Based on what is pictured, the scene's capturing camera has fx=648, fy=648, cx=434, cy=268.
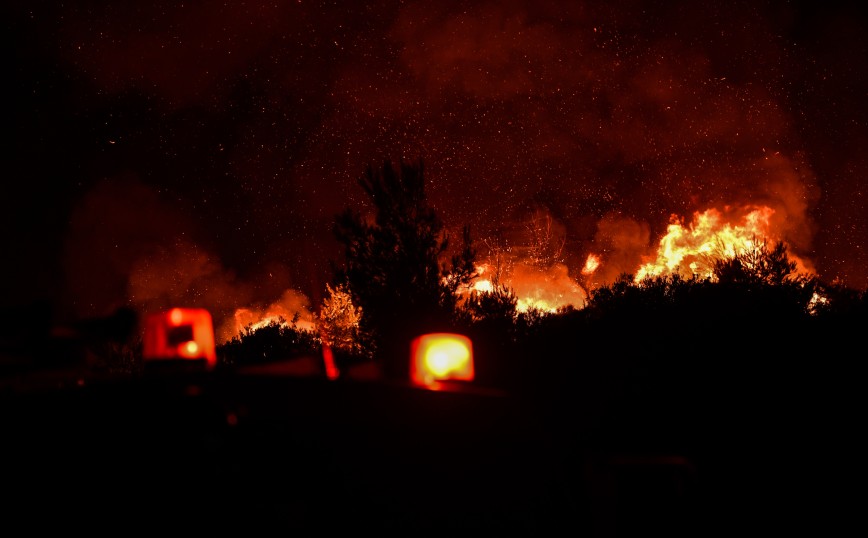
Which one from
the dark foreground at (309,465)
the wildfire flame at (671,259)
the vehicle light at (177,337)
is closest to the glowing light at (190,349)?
the vehicle light at (177,337)

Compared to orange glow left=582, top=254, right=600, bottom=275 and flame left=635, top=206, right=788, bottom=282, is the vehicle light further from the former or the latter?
orange glow left=582, top=254, right=600, bottom=275

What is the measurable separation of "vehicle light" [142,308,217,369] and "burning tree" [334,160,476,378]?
1570cm

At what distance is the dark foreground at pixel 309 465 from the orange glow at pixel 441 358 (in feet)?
3.33

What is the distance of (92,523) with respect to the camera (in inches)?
89.3

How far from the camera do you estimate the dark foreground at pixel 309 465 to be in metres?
2.35

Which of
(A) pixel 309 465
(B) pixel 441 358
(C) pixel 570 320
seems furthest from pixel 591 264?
(A) pixel 309 465

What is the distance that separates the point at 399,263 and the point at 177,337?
Answer: 645 inches

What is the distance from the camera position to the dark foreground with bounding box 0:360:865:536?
2348 mm

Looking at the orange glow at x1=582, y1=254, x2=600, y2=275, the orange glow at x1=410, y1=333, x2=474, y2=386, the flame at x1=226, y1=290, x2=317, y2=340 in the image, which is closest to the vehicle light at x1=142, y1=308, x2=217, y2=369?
the orange glow at x1=410, y1=333, x2=474, y2=386

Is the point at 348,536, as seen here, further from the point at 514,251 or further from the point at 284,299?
the point at 284,299

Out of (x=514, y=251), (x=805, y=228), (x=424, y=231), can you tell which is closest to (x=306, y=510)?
(x=424, y=231)

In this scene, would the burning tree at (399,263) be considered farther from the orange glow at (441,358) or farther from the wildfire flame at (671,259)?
the wildfire flame at (671,259)

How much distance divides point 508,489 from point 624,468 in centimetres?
89

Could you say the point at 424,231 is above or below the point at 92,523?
above
